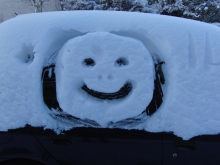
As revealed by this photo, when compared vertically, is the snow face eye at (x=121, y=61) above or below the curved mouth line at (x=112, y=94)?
above

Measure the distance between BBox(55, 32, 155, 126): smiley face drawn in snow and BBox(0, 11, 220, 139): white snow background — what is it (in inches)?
1.1

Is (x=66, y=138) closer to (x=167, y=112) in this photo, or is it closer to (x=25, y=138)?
(x=25, y=138)

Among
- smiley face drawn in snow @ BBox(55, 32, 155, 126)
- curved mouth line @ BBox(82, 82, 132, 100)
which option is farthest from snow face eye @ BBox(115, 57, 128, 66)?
curved mouth line @ BBox(82, 82, 132, 100)

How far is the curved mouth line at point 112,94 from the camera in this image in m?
1.65

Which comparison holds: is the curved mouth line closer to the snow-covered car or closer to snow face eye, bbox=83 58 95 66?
the snow-covered car

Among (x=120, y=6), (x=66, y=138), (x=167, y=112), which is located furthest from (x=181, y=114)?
(x=120, y=6)

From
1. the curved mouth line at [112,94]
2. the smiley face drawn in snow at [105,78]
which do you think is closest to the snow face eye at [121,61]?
the smiley face drawn in snow at [105,78]

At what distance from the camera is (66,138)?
5.65 feet

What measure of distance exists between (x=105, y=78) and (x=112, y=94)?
117mm

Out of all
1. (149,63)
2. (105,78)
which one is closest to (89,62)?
(105,78)

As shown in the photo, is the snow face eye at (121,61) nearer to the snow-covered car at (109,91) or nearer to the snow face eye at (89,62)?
the snow-covered car at (109,91)

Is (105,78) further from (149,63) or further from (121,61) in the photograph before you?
(149,63)

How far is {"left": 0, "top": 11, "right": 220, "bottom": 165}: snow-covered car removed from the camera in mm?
1623

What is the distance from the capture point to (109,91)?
5.33ft
